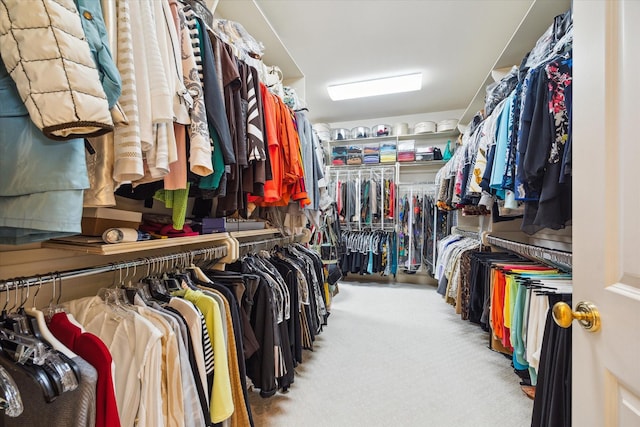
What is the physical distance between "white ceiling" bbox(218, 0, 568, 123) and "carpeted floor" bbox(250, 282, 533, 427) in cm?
235

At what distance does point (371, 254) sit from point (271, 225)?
85.6 inches

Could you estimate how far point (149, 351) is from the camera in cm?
84

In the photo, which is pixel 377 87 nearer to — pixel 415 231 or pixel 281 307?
pixel 415 231

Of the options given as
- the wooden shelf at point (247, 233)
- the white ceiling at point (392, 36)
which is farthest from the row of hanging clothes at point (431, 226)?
the wooden shelf at point (247, 233)

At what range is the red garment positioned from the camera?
0.70 m

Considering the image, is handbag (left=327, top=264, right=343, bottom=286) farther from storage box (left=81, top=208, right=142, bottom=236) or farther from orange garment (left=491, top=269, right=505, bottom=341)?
storage box (left=81, top=208, right=142, bottom=236)

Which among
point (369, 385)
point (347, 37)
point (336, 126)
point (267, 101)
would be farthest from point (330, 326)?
point (336, 126)

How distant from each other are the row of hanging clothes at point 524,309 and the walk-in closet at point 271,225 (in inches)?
0.5

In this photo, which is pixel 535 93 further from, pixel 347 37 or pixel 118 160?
pixel 347 37

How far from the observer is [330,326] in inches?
108

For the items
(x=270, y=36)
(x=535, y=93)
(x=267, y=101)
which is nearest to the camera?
(x=535, y=93)

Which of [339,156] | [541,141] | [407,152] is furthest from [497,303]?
[339,156]

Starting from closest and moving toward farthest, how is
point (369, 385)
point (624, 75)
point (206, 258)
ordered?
point (624, 75), point (206, 258), point (369, 385)

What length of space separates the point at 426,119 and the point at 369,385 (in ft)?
13.0
